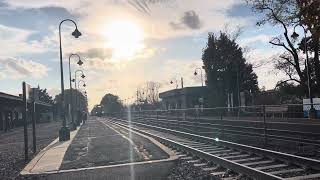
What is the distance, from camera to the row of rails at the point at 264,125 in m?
20.7

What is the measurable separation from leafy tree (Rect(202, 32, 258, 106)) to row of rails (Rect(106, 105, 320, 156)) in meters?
50.2

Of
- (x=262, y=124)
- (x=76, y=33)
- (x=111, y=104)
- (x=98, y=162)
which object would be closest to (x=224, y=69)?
(x=76, y=33)

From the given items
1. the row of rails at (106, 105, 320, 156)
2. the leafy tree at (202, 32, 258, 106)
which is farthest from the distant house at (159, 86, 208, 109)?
the row of rails at (106, 105, 320, 156)

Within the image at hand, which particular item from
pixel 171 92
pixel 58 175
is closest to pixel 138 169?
pixel 58 175

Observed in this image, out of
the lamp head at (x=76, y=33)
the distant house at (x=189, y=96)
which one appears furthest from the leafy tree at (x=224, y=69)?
the lamp head at (x=76, y=33)

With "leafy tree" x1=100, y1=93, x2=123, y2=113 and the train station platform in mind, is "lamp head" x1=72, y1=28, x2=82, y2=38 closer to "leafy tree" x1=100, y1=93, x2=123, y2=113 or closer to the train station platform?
the train station platform

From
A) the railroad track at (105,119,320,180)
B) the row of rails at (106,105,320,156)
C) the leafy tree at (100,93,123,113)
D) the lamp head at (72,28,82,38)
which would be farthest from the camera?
the leafy tree at (100,93,123,113)

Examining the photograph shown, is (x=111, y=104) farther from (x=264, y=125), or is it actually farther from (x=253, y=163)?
(x=253, y=163)

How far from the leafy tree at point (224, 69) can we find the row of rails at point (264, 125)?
50.2 meters

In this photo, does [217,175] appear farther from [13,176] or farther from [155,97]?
[155,97]

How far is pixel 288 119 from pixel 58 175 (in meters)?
14.8

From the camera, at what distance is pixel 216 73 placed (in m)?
88.2

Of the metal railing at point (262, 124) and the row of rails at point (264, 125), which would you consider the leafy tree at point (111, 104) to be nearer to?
the metal railing at point (262, 124)

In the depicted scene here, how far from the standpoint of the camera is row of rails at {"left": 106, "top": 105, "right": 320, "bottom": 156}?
2066 cm
